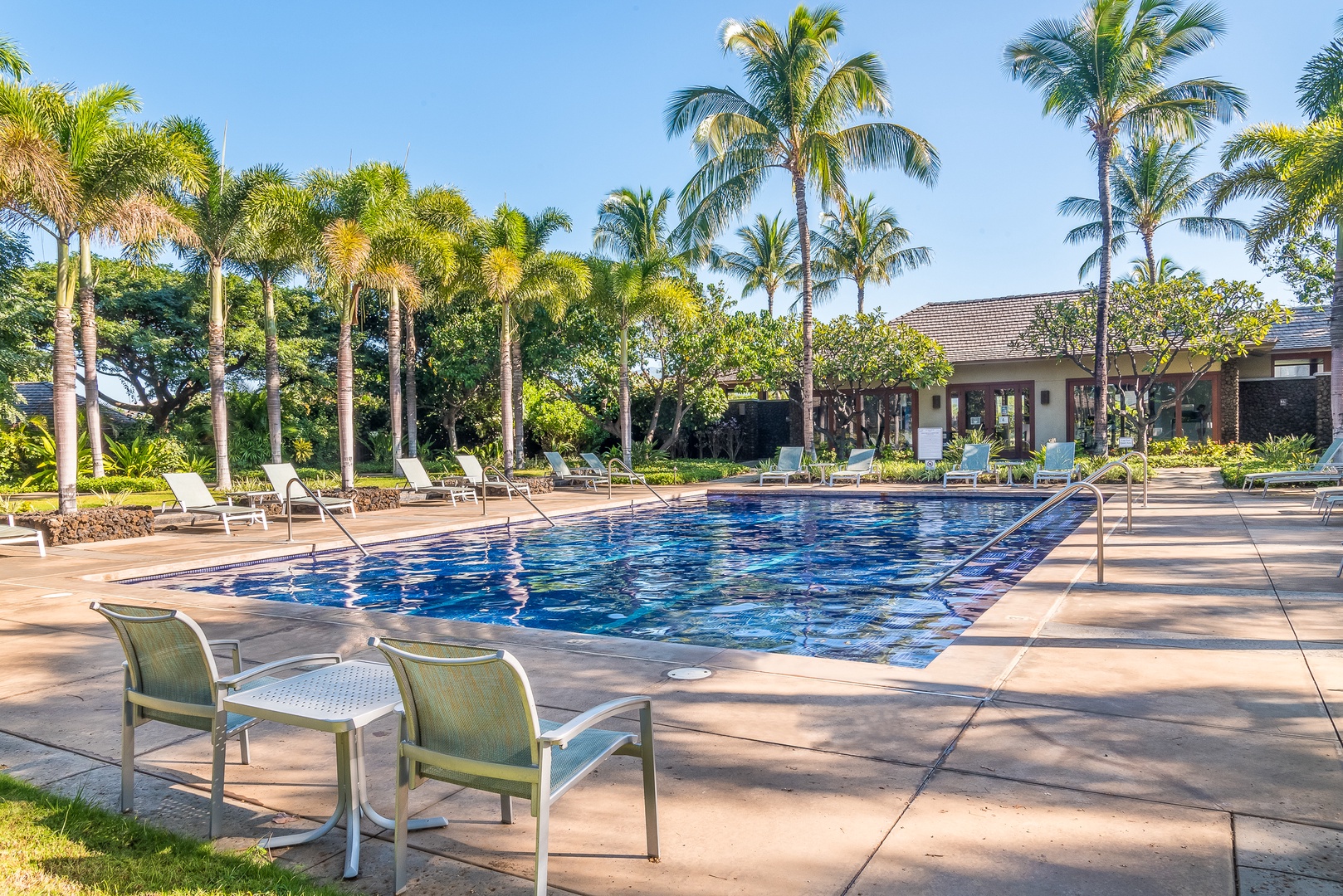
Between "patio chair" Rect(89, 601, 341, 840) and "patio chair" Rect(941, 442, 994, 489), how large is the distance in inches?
661

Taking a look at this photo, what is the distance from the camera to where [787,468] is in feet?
68.9

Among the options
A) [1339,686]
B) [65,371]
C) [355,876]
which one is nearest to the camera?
[355,876]

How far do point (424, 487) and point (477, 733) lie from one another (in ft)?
52.2

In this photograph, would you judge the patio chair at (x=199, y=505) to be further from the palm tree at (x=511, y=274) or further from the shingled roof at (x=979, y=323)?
the shingled roof at (x=979, y=323)

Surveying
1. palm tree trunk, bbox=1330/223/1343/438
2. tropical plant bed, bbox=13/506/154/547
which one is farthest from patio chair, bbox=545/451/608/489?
palm tree trunk, bbox=1330/223/1343/438

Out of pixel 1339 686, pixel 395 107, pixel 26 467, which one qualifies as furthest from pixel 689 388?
pixel 1339 686

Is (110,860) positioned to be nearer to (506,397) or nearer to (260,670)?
(260,670)

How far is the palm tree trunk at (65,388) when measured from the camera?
12.1 meters

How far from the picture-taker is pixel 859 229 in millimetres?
34781

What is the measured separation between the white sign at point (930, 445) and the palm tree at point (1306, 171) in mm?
7662

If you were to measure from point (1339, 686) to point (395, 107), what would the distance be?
2644 centimetres

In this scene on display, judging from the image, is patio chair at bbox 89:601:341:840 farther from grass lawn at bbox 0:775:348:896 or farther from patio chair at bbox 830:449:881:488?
patio chair at bbox 830:449:881:488

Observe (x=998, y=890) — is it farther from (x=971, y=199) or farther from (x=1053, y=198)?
(x=1053, y=198)

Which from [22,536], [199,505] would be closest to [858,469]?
[199,505]
